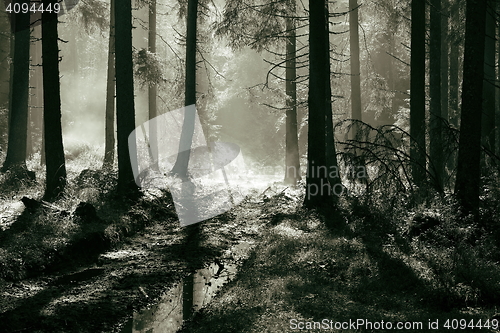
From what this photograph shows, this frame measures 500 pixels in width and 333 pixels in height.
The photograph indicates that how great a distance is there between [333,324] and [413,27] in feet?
34.0

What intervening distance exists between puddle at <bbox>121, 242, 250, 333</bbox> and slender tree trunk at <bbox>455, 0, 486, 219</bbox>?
491cm

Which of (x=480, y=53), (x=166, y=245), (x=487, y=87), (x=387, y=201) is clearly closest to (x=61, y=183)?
(x=166, y=245)

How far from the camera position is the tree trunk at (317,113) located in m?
11.6

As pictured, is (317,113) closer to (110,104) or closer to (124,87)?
(124,87)

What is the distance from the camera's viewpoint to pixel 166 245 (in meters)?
9.18

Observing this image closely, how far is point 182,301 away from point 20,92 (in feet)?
36.2

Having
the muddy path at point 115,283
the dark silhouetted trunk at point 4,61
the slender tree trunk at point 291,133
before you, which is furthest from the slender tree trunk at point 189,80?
the dark silhouetted trunk at point 4,61

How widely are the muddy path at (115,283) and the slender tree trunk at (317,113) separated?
2.10 metres

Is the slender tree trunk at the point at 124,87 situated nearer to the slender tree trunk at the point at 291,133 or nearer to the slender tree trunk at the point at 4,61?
the slender tree trunk at the point at 291,133

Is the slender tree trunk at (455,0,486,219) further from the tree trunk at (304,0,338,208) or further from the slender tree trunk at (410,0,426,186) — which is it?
the slender tree trunk at (410,0,426,186)

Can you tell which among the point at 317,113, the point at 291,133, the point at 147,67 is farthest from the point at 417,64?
the point at 147,67

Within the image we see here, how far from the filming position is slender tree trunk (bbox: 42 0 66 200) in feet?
34.5

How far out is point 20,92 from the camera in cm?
1402

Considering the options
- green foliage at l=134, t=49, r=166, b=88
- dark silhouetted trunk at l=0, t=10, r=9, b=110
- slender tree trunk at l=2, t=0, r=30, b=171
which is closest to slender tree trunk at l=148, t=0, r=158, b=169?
green foliage at l=134, t=49, r=166, b=88
